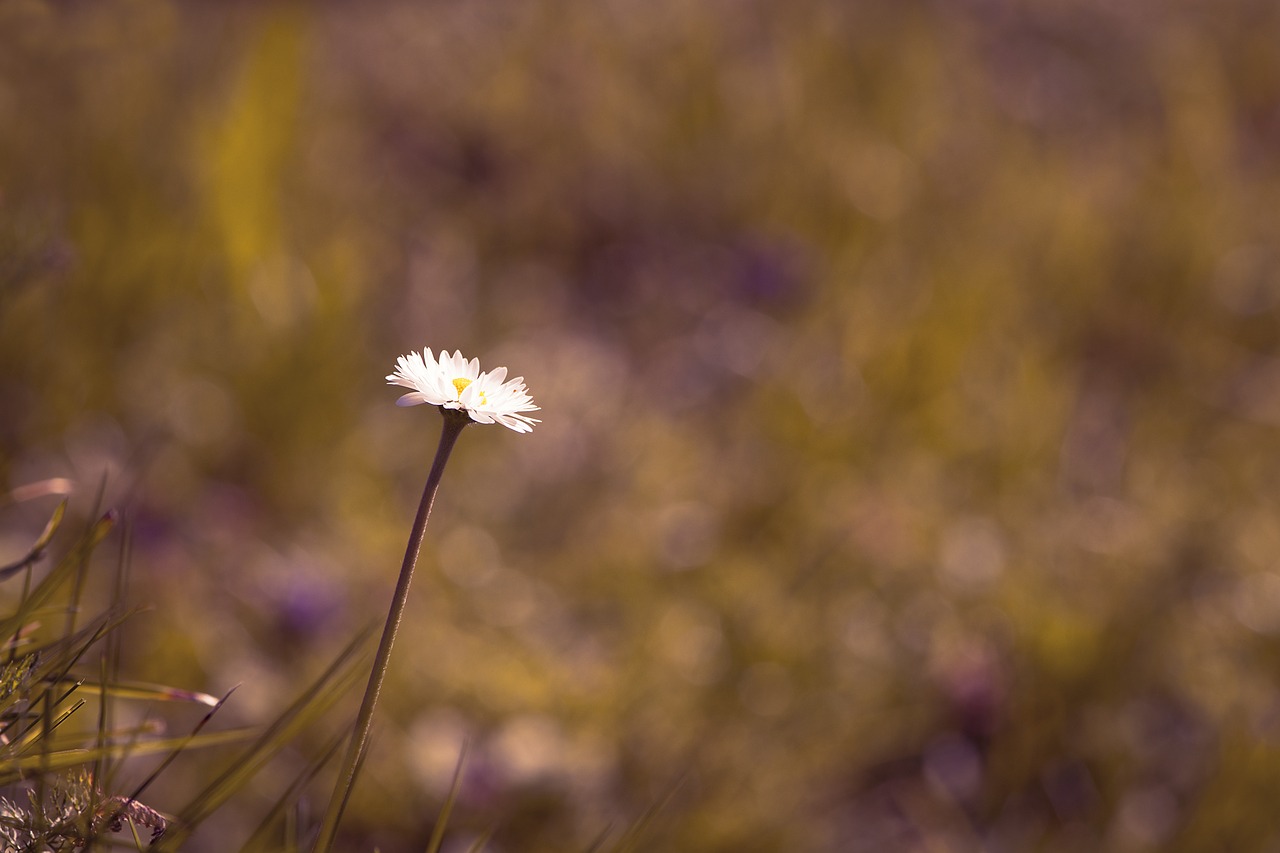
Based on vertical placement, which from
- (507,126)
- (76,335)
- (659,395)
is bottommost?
(76,335)

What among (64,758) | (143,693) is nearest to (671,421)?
(143,693)

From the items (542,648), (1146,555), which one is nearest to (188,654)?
(542,648)

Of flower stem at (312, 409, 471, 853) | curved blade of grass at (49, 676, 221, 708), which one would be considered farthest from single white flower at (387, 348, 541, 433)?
curved blade of grass at (49, 676, 221, 708)

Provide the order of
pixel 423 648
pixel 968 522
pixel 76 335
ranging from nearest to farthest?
1. pixel 423 648
2. pixel 76 335
3. pixel 968 522

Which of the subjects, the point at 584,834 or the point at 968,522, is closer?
the point at 584,834

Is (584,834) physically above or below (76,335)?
below

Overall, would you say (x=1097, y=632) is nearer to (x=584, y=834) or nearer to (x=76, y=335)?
(x=584, y=834)

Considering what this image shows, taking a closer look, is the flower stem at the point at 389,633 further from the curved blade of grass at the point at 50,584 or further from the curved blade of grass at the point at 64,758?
the curved blade of grass at the point at 50,584
